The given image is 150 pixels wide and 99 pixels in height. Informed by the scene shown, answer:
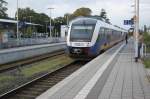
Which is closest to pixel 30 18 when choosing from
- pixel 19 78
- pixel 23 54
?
pixel 23 54

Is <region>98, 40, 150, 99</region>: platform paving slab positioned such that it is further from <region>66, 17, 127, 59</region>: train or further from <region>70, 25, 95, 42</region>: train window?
<region>70, 25, 95, 42</region>: train window

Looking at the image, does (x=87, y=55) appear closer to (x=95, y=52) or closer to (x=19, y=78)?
(x=95, y=52)

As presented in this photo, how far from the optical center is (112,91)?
36.2 feet

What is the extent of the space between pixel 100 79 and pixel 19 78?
5118mm

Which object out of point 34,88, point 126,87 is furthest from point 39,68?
point 126,87

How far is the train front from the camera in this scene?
2556cm

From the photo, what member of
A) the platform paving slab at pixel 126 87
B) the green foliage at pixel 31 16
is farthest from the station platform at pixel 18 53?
the green foliage at pixel 31 16

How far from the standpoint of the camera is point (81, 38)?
2592 centimetres

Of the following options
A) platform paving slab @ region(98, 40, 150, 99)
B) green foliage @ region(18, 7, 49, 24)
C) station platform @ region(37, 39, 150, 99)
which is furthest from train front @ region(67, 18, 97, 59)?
green foliage @ region(18, 7, 49, 24)

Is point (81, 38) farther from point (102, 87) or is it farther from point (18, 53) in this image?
point (102, 87)

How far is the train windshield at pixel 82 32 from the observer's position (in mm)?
25938

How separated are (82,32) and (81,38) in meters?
0.65

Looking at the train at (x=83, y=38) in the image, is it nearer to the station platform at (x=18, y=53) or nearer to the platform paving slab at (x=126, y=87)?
the station platform at (x=18, y=53)

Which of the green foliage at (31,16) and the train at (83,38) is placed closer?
the train at (83,38)
